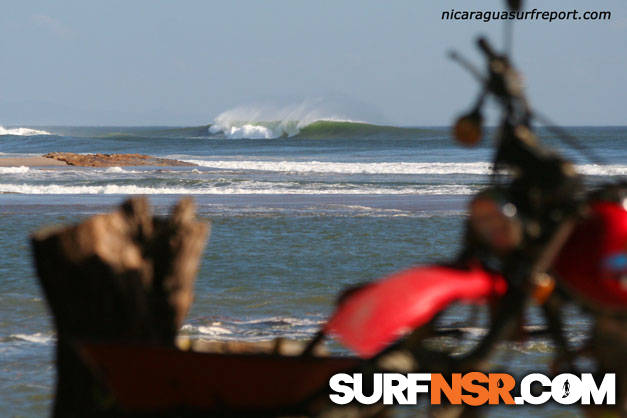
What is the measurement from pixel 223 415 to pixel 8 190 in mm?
18978

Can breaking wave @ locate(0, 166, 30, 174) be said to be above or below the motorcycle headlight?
below

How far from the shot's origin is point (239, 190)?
20.7 m

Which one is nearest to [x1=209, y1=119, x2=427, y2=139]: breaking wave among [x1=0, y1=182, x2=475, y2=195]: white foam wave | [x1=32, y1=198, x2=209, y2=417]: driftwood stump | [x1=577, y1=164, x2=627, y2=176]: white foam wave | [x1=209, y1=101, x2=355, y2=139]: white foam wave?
[x1=209, y1=101, x2=355, y2=139]: white foam wave

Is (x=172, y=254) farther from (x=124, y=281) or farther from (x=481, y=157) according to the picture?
(x=481, y=157)

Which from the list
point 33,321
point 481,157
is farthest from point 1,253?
point 481,157

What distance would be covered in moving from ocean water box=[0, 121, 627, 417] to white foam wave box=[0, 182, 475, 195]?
0.10 ft

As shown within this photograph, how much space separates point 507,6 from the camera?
259cm

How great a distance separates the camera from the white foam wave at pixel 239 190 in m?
20.3

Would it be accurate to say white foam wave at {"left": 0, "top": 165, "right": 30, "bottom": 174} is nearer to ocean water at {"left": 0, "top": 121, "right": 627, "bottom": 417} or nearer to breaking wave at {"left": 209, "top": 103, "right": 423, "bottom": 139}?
ocean water at {"left": 0, "top": 121, "right": 627, "bottom": 417}

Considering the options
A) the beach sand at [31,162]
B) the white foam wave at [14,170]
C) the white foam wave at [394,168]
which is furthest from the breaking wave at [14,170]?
the white foam wave at [394,168]

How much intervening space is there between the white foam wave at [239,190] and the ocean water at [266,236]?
0.03 metres

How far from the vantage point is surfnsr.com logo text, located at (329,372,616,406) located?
2.52 metres

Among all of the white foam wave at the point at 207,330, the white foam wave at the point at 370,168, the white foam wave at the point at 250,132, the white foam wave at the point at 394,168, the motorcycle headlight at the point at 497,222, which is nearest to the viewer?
the motorcycle headlight at the point at 497,222

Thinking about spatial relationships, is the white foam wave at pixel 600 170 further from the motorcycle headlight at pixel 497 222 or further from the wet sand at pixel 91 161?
the motorcycle headlight at pixel 497 222
